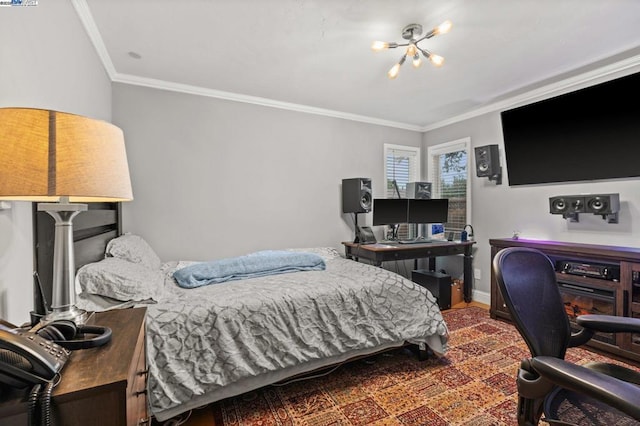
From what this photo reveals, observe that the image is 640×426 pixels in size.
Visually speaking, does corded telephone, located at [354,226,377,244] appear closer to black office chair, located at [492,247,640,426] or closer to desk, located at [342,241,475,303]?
desk, located at [342,241,475,303]

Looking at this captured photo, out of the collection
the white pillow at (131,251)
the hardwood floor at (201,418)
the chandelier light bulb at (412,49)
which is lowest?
the hardwood floor at (201,418)

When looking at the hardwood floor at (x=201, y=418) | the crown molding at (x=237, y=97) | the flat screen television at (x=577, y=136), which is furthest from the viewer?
the crown molding at (x=237, y=97)

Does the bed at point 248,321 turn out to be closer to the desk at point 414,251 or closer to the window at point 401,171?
the desk at point 414,251

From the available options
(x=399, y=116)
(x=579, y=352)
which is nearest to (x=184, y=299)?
(x=579, y=352)

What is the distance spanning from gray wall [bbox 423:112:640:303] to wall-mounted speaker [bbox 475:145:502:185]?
0.24 feet

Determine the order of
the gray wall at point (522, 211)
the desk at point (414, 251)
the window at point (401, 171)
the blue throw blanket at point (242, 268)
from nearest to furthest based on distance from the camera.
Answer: the blue throw blanket at point (242, 268), the gray wall at point (522, 211), the desk at point (414, 251), the window at point (401, 171)

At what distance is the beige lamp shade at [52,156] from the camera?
0.74 metres

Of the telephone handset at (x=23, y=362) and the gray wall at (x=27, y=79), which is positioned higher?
the gray wall at (x=27, y=79)

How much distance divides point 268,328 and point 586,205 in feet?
9.86

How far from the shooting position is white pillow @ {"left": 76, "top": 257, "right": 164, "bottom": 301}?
4.98ft

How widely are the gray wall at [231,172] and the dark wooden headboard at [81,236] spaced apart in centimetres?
38

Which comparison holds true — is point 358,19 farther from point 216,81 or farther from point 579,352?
point 579,352

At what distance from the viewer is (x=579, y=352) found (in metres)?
2.48

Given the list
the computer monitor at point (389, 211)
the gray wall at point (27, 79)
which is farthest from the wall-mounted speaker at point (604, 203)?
the gray wall at point (27, 79)
